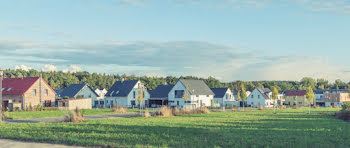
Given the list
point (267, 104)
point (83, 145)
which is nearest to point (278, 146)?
point (83, 145)

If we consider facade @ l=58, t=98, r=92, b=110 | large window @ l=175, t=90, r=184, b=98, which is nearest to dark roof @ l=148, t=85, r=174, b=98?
large window @ l=175, t=90, r=184, b=98

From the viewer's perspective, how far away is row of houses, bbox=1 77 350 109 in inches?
2070

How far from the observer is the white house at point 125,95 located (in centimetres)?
6738

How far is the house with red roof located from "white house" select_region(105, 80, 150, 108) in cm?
1424

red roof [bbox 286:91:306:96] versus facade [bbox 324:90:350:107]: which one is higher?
red roof [bbox 286:91:306:96]

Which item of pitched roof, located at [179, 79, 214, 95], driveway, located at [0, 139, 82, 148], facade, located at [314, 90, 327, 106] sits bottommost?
facade, located at [314, 90, 327, 106]

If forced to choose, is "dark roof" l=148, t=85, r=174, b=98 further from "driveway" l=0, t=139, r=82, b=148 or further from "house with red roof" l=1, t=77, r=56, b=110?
"driveway" l=0, t=139, r=82, b=148

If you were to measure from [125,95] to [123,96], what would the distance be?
0.49 meters

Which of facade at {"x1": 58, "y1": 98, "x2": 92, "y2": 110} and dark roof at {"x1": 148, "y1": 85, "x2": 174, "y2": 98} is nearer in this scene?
facade at {"x1": 58, "y1": 98, "x2": 92, "y2": 110}

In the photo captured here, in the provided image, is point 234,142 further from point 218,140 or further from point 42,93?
point 42,93

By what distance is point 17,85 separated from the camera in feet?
176

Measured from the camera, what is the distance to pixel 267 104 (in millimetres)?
87062

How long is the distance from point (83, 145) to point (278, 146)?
7665mm

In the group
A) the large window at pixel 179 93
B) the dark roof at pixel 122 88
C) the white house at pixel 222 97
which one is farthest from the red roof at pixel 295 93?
the dark roof at pixel 122 88
